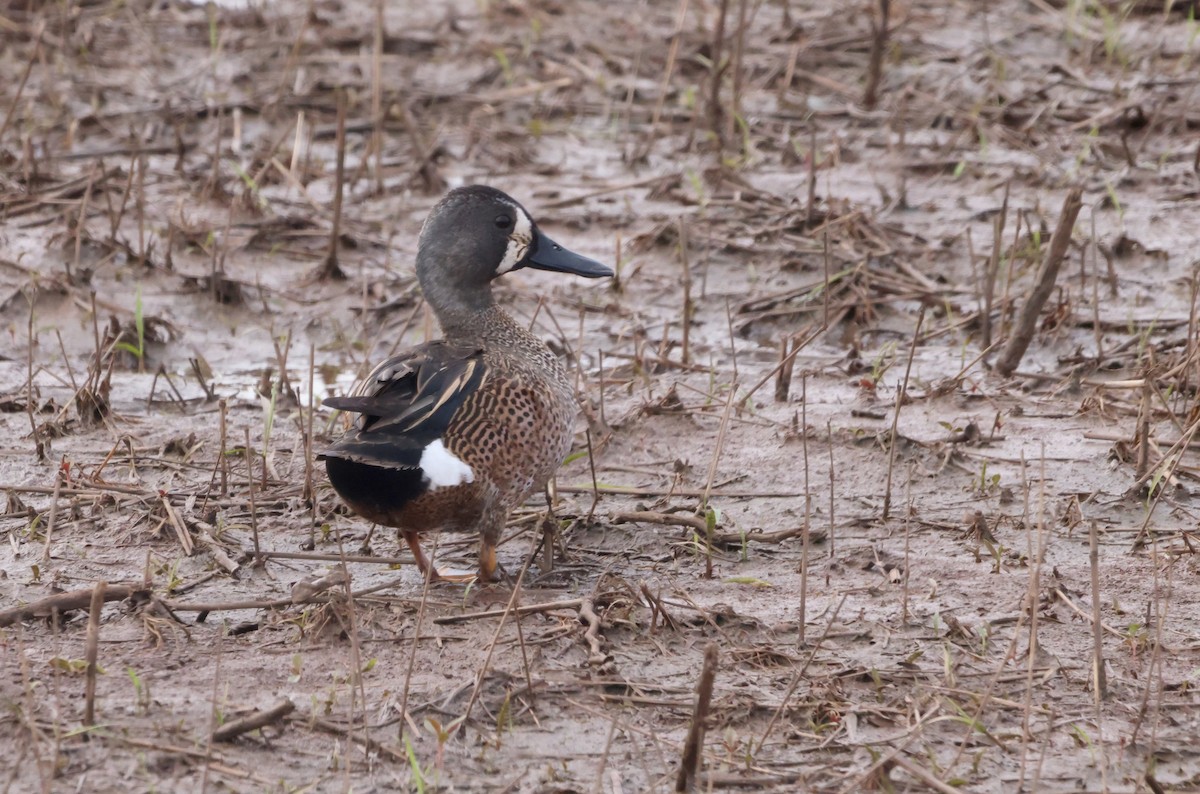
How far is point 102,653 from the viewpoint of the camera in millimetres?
3586

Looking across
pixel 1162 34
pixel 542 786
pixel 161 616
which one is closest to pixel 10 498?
pixel 161 616

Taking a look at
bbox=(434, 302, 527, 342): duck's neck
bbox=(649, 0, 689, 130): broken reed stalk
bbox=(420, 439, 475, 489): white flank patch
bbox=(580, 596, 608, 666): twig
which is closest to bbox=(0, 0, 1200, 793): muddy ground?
bbox=(580, 596, 608, 666): twig

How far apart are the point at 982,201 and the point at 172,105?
4.40 metres

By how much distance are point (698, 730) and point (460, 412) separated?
4.82 feet

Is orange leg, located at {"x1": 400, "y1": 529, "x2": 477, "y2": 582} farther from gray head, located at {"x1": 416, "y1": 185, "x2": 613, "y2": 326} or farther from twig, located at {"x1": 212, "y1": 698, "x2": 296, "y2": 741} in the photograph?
twig, located at {"x1": 212, "y1": 698, "x2": 296, "y2": 741}

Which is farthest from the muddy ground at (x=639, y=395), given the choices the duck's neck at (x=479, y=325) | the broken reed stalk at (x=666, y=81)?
the duck's neck at (x=479, y=325)

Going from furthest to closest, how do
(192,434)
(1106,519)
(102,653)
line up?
(192,434)
(1106,519)
(102,653)

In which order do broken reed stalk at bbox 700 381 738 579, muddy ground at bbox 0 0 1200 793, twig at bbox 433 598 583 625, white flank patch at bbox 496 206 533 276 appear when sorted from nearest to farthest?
muddy ground at bbox 0 0 1200 793
twig at bbox 433 598 583 625
broken reed stalk at bbox 700 381 738 579
white flank patch at bbox 496 206 533 276

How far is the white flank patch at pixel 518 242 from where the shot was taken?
4875 mm

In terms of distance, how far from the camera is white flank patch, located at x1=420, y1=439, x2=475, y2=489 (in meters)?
3.94

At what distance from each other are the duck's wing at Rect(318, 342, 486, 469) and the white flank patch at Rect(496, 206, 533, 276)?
62cm

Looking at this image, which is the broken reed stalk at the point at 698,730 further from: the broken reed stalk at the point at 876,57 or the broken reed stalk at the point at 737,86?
the broken reed stalk at the point at 876,57

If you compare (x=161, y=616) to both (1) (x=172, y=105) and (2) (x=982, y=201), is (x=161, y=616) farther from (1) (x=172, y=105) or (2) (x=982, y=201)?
(1) (x=172, y=105)

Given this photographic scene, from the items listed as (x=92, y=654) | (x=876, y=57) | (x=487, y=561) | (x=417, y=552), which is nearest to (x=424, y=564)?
(x=417, y=552)
